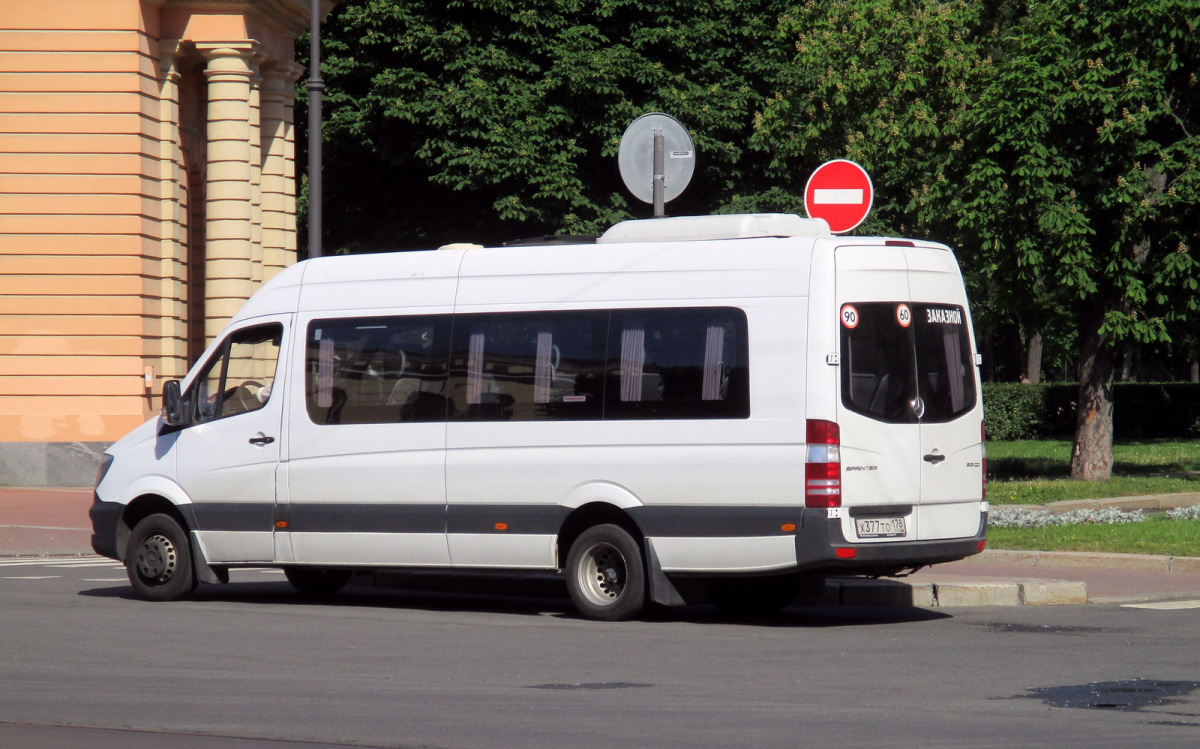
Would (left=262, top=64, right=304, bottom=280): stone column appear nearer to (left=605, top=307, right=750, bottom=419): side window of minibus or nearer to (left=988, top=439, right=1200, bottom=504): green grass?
(left=988, top=439, right=1200, bottom=504): green grass

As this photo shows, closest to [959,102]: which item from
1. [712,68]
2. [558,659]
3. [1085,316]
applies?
[712,68]

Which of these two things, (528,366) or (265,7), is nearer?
(528,366)

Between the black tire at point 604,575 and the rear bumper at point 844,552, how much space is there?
1.16 m

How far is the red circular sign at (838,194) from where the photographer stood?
42.4 ft

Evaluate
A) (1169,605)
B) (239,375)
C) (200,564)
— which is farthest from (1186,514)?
(200,564)

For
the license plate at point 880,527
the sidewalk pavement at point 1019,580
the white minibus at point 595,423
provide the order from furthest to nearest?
the sidewalk pavement at point 1019,580
the white minibus at point 595,423
the license plate at point 880,527

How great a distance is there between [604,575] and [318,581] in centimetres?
309

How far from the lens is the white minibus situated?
10234mm

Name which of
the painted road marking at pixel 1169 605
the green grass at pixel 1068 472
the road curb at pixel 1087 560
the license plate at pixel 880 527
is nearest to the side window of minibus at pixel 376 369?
the license plate at pixel 880 527

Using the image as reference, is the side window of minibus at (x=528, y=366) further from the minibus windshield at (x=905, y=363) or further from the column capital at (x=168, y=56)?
the column capital at (x=168, y=56)

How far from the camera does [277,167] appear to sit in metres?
31.3

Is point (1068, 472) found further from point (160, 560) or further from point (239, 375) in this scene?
point (160, 560)

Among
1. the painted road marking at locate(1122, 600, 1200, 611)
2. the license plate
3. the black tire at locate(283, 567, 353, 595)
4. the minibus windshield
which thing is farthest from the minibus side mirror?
the painted road marking at locate(1122, 600, 1200, 611)

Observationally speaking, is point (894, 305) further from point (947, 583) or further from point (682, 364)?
point (947, 583)
